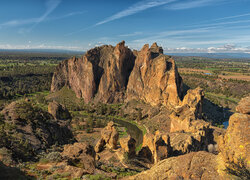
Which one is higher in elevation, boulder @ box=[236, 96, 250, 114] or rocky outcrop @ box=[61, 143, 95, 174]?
boulder @ box=[236, 96, 250, 114]

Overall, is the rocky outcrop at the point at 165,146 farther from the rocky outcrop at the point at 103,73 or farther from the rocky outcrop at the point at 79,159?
the rocky outcrop at the point at 103,73

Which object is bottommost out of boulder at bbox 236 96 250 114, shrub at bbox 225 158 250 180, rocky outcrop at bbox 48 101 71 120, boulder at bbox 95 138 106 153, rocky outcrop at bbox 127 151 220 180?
boulder at bbox 95 138 106 153

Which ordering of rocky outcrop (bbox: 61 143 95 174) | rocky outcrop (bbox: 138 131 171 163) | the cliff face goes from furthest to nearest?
the cliff face
rocky outcrop (bbox: 138 131 171 163)
rocky outcrop (bbox: 61 143 95 174)

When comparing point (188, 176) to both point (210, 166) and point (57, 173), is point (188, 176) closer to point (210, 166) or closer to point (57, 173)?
point (210, 166)

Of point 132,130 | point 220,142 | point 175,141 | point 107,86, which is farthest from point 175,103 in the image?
point 220,142

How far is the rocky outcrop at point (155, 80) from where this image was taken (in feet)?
274

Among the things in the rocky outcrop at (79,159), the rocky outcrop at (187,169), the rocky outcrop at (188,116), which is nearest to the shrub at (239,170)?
the rocky outcrop at (187,169)

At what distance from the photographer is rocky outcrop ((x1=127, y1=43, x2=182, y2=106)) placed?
83.6 m

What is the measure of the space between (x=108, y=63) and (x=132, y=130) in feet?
176

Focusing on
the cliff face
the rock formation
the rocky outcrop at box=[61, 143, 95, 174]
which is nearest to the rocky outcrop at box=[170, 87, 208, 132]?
the cliff face

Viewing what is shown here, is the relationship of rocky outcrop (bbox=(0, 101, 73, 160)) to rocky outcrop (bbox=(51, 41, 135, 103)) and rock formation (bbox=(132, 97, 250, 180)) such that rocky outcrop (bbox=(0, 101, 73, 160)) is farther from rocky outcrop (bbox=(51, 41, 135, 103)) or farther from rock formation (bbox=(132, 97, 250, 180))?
rocky outcrop (bbox=(51, 41, 135, 103))

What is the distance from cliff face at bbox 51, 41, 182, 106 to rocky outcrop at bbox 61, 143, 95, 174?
6607 cm

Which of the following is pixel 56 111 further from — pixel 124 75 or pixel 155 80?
pixel 124 75

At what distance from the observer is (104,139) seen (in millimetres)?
39812
